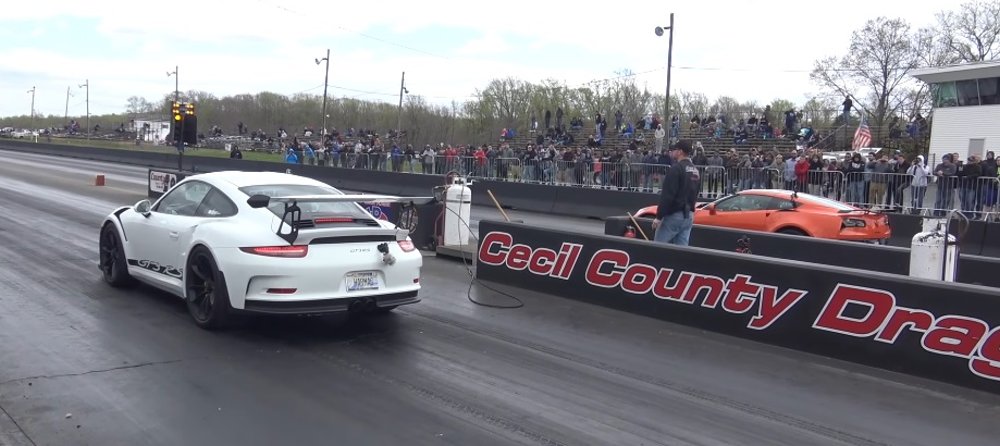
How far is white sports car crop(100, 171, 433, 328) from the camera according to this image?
22.5 ft

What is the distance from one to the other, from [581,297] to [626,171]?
16548 mm

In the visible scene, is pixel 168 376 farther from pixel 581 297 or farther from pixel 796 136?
pixel 796 136

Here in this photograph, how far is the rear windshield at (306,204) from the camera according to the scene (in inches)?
296

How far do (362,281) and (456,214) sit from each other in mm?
5753

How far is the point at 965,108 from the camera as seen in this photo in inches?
1444

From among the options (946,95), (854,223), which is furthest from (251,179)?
(946,95)

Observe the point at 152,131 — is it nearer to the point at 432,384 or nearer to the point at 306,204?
the point at 306,204

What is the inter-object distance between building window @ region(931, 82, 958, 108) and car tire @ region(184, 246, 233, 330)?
3836cm

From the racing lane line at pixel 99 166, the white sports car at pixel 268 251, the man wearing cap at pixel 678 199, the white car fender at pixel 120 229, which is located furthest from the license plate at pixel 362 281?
the racing lane line at pixel 99 166

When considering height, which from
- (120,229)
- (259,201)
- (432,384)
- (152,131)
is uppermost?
(152,131)

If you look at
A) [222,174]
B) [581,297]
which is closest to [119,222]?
[222,174]

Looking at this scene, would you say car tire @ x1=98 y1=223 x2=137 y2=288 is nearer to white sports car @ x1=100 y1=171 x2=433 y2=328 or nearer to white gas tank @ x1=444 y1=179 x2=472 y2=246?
white sports car @ x1=100 y1=171 x2=433 y2=328

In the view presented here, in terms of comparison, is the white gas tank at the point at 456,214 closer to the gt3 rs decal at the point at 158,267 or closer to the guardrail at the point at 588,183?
the gt3 rs decal at the point at 158,267

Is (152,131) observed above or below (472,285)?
above
